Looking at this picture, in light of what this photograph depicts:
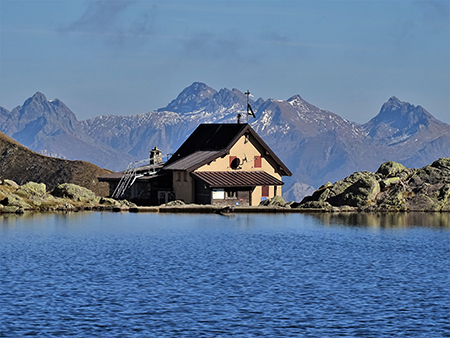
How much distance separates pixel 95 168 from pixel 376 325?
90.5 meters

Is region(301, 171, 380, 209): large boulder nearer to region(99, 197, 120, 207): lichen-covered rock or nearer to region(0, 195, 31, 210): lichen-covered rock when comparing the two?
region(99, 197, 120, 207): lichen-covered rock

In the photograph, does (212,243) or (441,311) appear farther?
(212,243)

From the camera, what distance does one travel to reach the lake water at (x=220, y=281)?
1131 inches

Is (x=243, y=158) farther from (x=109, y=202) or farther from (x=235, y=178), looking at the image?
(x=109, y=202)

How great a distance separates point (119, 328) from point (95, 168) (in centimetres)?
8963

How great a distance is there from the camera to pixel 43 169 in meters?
121

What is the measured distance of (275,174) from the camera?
299 ft

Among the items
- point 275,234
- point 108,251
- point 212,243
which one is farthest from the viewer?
point 275,234

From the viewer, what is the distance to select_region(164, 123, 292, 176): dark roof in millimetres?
85794

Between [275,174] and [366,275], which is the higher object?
[275,174]

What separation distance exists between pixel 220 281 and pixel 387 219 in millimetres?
42506

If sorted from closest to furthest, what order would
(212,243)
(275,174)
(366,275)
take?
(366,275)
(212,243)
(275,174)

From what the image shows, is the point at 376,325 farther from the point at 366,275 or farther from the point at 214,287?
the point at 366,275

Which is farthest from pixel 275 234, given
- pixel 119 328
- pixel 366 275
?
pixel 119 328
